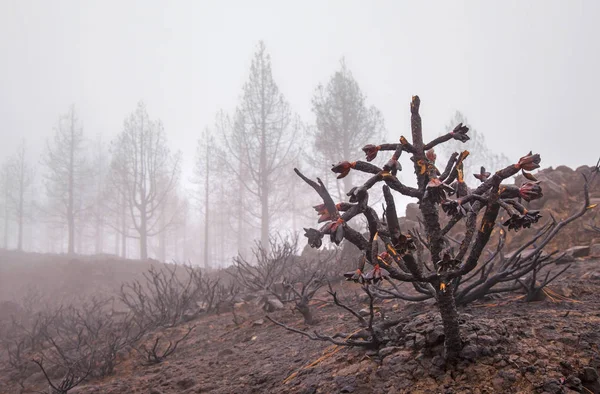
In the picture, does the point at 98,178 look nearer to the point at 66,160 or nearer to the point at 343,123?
the point at 66,160

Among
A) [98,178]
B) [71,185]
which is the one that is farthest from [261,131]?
[98,178]

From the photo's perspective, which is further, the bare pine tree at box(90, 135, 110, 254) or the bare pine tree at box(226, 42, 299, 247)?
the bare pine tree at box(90, 135, 110, 254)

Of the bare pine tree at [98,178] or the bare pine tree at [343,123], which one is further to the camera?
the bare pine tree at [98,178]

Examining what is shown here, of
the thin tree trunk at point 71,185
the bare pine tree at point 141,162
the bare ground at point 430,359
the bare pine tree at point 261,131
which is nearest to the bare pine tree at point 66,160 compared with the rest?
the thin tree trunk at point 71,185

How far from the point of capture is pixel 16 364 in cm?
394

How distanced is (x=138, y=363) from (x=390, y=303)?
8.16 feet

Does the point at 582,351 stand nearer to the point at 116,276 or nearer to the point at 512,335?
the point at 512,335

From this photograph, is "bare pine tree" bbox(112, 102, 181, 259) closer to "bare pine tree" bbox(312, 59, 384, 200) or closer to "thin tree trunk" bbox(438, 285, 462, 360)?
"bare pine tree" bbox(312, 59, 384, 200)

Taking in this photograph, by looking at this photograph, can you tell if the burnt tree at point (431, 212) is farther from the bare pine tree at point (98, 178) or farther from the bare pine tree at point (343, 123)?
the bare pine tree at point (98, 178)

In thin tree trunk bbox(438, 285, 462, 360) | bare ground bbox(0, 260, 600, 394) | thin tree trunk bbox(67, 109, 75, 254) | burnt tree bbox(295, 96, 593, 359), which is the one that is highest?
thin tree trunk bbox(67, 109, 75, 254)

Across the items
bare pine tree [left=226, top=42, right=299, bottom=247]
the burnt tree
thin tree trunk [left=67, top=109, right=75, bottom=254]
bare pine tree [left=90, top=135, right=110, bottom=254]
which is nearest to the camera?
the burnt tree

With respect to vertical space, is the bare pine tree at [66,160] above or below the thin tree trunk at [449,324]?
above

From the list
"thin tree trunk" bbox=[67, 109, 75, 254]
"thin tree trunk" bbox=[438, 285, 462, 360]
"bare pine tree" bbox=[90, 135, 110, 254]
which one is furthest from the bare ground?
"bare pine tree" bbox=[90, 135, 110, 254]

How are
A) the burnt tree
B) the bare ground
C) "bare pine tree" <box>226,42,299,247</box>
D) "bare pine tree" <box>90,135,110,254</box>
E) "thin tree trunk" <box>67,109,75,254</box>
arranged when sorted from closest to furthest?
1. the burnt tree
2. the bare ground
3. "bare pine tree" <box>226,42,299,247</box>
4. "thin tree trunk" <box>67,109,75,254</box>
5. "bare pine tree" <box>90,135,110,254</box>
